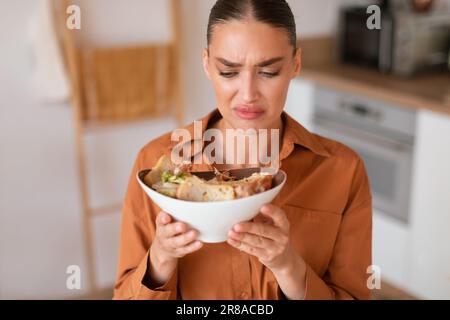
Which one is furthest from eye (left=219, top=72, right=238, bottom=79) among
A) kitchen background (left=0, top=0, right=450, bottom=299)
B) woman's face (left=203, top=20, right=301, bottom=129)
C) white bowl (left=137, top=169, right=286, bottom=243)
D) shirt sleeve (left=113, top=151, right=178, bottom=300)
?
kitchen background (left=0, top=0, right=450, bottom=299)

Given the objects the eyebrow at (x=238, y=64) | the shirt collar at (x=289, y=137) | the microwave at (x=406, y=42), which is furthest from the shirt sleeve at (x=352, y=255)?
the microwave at (x=406, y=42)

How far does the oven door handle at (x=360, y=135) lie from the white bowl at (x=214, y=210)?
171 cm

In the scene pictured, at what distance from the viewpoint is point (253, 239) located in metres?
0.77

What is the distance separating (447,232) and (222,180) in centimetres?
168

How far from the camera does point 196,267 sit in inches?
39.0

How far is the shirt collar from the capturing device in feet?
3.20

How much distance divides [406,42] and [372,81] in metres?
0.22

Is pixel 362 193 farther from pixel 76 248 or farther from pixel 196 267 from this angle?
pixel 76 248

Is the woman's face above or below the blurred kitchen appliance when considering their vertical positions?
above

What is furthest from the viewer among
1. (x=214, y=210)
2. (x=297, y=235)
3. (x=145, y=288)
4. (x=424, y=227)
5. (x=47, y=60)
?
(x=424, y=227)

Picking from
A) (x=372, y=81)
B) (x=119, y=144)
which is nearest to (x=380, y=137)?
(x=372, y=81)

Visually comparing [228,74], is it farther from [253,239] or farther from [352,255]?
[352,255]

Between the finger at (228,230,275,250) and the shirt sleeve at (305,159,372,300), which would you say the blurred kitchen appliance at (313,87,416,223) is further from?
the finger at (228,230,275,250)

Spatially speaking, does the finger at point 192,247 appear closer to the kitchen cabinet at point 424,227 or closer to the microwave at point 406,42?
the kitchen cabinet at point 424,227
